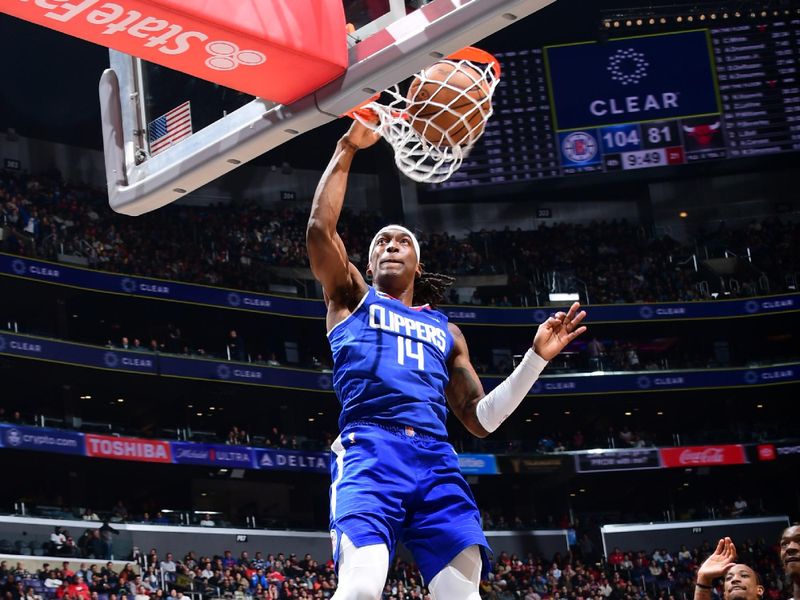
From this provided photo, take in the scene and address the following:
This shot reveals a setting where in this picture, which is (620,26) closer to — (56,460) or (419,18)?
(56,460)

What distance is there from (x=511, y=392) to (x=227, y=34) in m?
1.87

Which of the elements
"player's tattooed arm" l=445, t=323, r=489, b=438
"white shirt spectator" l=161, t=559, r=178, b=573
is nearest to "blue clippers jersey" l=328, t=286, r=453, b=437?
"player's tattooed arm" l=445, t=323, r=489, b=438

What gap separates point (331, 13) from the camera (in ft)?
15.0

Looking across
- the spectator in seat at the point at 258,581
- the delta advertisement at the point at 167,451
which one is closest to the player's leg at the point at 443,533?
the spectator in seat at the point at 258,581

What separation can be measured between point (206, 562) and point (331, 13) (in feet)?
60.4

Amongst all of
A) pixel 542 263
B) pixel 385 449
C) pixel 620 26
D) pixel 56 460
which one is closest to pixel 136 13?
pixel 385 449

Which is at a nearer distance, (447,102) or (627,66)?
(447,102)

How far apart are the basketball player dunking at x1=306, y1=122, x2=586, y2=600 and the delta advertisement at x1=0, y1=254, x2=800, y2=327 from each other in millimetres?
21514

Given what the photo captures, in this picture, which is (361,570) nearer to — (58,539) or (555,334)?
(555,334)

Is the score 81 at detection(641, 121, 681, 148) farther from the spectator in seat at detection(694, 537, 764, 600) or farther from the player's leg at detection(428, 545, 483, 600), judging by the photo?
the player's leg at detection(428, 545, 483, 600)

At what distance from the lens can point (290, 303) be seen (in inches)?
1135

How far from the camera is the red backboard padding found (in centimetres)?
420

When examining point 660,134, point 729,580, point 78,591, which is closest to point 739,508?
point 660,134

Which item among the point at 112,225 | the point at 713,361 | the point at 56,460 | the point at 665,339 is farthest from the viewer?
the point at 665,339
